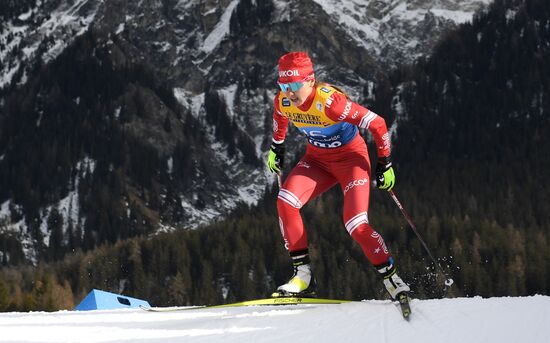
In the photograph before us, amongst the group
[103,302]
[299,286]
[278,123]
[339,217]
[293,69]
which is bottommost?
[339,217]

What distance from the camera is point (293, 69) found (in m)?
8.32

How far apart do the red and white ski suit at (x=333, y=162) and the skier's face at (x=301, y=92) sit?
8 cm

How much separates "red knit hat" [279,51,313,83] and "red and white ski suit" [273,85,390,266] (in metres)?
0.27

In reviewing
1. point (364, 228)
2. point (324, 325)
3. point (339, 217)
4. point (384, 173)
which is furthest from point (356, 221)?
point (339, 217)

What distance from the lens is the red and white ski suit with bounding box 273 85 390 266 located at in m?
8.41

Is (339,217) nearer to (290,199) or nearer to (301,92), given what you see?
(290,199)

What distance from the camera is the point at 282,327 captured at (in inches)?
284

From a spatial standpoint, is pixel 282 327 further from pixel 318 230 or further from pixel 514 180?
pixel 514 180

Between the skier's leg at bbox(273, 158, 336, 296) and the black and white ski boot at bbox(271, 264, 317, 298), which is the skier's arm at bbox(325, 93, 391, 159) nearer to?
the skier's leg at bbox(273, 158, 336, 296)

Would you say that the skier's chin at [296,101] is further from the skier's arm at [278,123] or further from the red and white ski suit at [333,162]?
the skier's arm at [278,123]

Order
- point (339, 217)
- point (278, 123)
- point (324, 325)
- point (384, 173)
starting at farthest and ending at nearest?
1. point (339, 217)
2. point (278, 123)
3. point (384, 173)
4. point (324, 325)

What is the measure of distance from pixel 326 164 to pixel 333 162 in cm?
10

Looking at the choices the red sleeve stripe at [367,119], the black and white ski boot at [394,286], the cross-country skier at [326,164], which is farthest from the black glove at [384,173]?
the black and white ski boot at [394,286]

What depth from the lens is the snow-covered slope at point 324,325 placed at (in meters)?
6.84
